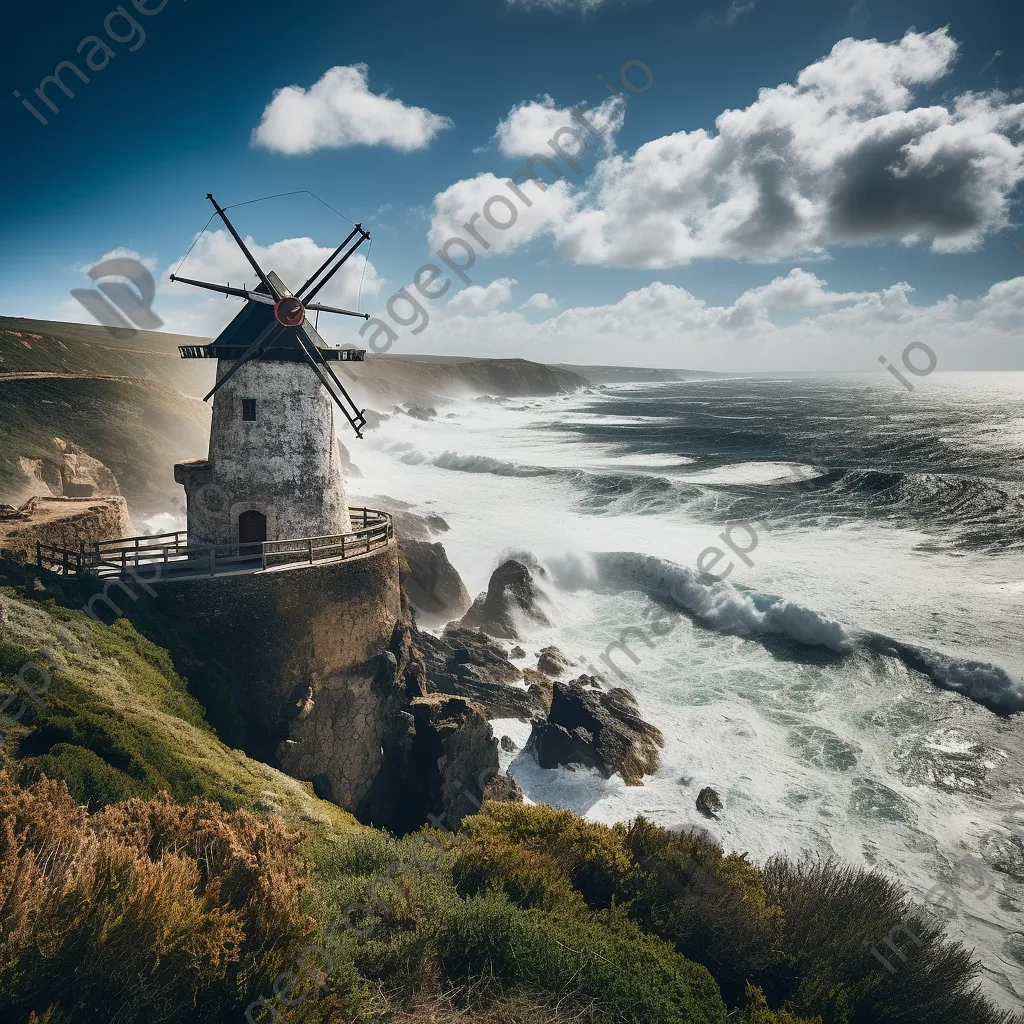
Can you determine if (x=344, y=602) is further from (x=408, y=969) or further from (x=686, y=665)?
(x=686, y=665)

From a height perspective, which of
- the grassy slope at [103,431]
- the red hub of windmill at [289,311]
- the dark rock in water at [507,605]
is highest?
the red hub of windmill at [289,311]

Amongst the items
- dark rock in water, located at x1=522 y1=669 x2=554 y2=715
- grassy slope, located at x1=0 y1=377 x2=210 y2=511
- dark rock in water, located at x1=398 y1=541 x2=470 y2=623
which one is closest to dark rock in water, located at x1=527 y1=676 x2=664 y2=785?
dark rock in water, located at x1=522 y1=669 x2=554 y2=715

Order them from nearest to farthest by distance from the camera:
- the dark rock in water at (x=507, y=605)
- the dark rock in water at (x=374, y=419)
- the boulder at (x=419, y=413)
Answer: the dark rock in water at (x=507, y=605), the dark rock in water at (x=374, y=419), the boulder at (x=419, y=413)

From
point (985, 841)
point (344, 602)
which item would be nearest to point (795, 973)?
point (985, 841)

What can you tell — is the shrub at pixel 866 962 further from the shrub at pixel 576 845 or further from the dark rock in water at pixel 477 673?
the dark rock in water at pixel 477 673

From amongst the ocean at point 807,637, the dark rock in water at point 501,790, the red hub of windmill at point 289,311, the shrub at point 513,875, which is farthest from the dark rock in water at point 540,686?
the red hub of windmill at point 289,311

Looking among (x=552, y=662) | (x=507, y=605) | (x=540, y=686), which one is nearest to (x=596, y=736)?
(x=540, y=686)

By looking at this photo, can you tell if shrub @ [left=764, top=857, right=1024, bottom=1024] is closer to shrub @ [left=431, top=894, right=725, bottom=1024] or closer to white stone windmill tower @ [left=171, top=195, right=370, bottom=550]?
shrub @ [left=431, top=894, right=725, bottom=1024]
